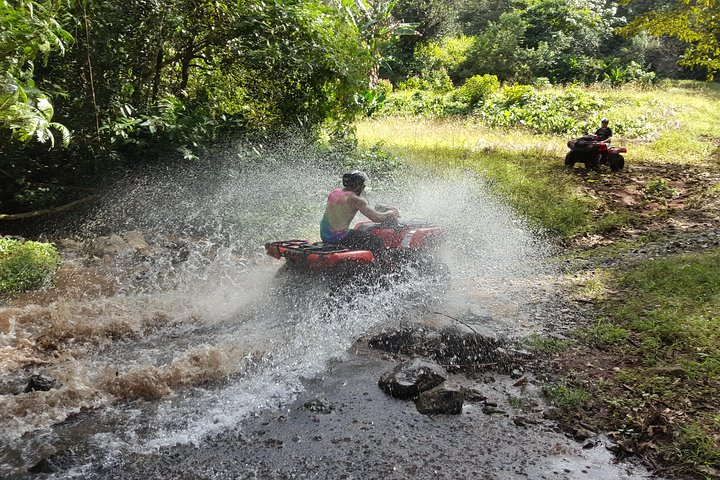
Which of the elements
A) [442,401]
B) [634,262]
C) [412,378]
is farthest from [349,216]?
[634,262]

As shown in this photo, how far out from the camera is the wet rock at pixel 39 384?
14.1 ft

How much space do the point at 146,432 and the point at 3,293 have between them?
3671 millimetres

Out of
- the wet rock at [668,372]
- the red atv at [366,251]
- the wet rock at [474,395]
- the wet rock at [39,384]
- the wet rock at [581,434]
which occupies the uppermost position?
the red atv at [366,251]

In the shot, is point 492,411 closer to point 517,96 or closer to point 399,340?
point 399,340

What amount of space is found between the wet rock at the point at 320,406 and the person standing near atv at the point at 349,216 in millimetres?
2252

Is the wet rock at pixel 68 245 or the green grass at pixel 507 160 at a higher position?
the green grass at pixel 507 160

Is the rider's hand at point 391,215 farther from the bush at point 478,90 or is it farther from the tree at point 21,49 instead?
the bush at point 478,90

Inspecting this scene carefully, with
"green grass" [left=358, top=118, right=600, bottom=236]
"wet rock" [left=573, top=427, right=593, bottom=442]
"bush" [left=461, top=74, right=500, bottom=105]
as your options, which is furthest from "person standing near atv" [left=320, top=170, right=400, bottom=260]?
"bush" [left=461, top=74, right=500, bottom=105]

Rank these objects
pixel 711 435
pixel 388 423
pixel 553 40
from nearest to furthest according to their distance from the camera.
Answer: pixel 711 435
pixel 388 423
pixel 553 40

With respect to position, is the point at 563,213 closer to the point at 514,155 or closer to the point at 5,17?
the point at 514,155

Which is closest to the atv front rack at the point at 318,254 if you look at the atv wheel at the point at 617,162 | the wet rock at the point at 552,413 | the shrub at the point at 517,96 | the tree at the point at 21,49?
the wet rock at the point at 552,413

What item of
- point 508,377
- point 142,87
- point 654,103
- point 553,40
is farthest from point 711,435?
point 553,40

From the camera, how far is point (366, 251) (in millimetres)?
6031

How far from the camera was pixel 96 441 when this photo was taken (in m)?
3.66
